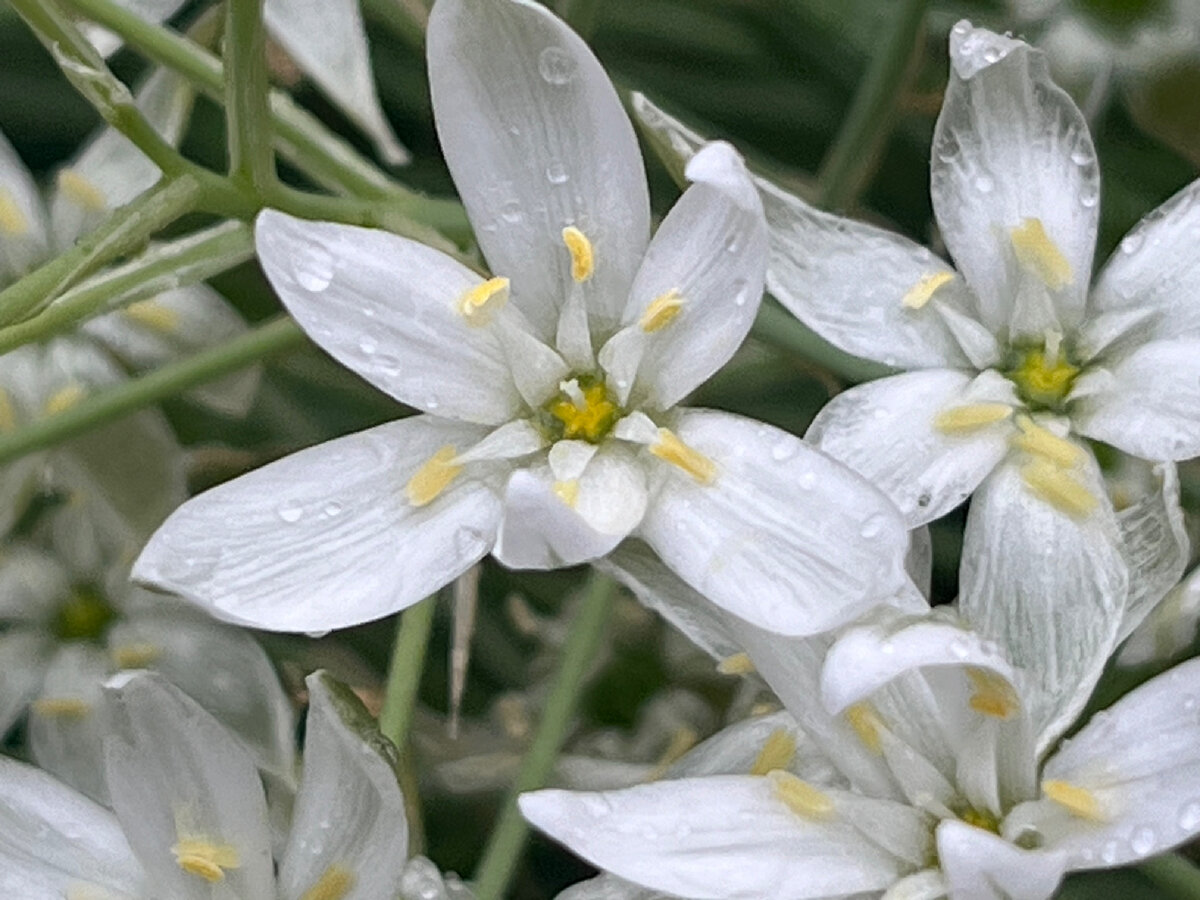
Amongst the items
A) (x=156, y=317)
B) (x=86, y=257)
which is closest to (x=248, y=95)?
(x=86, y=257)

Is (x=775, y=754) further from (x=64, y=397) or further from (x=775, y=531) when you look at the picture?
(x=64, y=397)

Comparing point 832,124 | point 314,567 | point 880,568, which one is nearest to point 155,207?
point 314,567

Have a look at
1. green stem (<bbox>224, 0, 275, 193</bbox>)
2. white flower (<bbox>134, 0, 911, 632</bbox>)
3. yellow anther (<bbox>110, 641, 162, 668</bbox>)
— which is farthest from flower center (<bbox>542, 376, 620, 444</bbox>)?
yellow anther (<bbox>110, 641, 162, 668</bbox>)

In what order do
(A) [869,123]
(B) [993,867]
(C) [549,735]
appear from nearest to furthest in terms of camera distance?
(B) [993,867], (C) [549,735], (A) [869,123]

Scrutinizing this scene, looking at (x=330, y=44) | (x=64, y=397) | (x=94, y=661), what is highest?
(x=330, y=44)

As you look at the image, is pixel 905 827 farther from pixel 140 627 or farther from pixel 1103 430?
pixel 140 627

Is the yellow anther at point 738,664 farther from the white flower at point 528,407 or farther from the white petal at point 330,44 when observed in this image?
the white petal at point 330,44

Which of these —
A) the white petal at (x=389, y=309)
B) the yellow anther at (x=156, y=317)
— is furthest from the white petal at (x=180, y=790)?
the yellow anther at (x=156, y=317)

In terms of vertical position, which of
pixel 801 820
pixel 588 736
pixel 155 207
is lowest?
pixel 588 736
